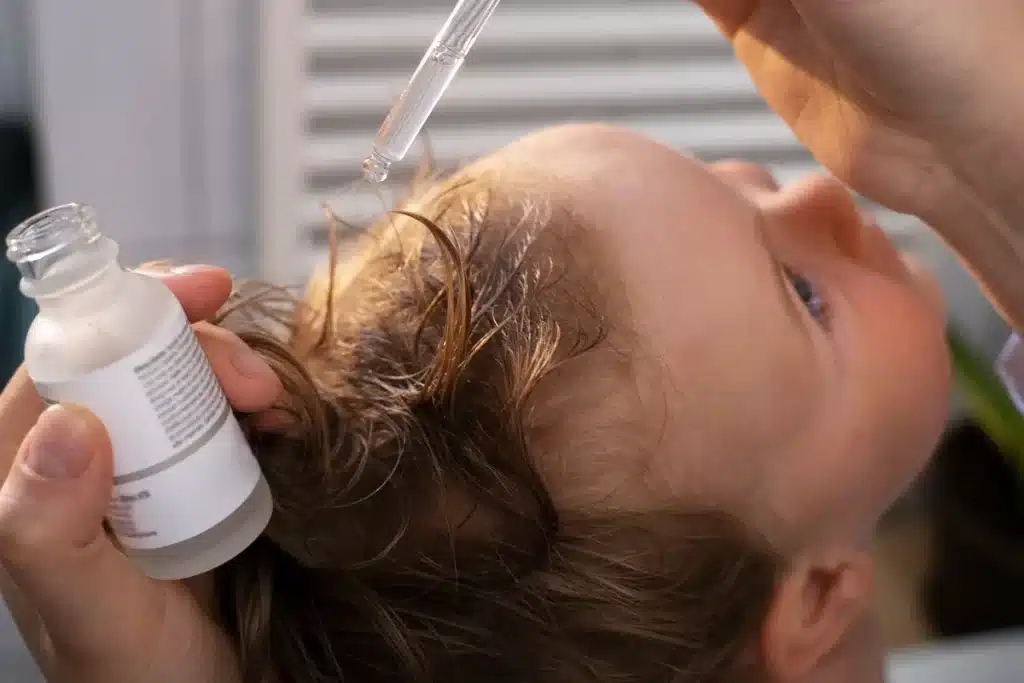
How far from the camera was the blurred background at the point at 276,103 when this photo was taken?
1187 mm

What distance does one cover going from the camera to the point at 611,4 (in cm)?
124

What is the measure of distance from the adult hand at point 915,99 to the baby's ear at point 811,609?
0.75 ft

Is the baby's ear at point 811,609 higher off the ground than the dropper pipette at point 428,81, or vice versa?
the dropper pipette at point 428,81

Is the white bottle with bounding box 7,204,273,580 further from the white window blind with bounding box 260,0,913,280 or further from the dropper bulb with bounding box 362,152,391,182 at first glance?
the white window blind with bounding box 260,0,913,280

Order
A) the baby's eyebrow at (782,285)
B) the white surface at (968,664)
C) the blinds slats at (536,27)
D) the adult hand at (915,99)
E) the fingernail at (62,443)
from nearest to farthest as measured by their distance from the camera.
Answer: the fingernail at (62,443) → the adult hand at (915,99) → the baby's eyebrow at (782,285) → the white surface at (968,664) → the blinds slats at (536,27)

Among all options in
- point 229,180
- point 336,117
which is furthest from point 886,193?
point 229,180

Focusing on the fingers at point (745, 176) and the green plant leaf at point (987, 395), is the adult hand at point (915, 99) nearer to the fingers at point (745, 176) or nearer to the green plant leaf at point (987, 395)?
the fingers at point (745, 176)

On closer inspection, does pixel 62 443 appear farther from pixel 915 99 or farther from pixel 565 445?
pixel 915 99

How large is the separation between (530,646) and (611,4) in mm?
853

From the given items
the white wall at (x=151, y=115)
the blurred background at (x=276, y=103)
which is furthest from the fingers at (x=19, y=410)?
the white wall at (x=151, y=115)

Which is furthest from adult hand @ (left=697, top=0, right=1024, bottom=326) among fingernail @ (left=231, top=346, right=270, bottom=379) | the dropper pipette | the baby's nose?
fingernail @ (left=231, top=346, right=270, bottom=379)

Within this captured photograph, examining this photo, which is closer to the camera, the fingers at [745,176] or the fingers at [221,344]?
the fingers at [221,344]

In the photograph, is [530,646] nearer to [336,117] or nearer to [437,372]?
[437,372]

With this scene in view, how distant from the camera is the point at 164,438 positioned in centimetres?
49
